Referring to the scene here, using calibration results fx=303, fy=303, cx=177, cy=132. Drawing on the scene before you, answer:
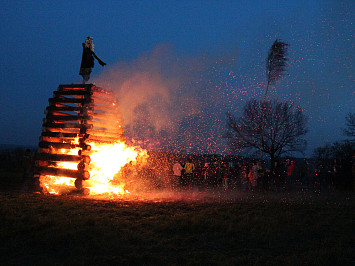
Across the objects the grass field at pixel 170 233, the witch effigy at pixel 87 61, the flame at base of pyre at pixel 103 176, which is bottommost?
the grass field at pixel 170 233

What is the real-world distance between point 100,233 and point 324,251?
15.6 ft

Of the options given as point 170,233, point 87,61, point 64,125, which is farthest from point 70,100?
point 170,233

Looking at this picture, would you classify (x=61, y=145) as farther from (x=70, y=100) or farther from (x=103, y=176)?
(x=103, y=176)

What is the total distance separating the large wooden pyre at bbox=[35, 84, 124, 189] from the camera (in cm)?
1283

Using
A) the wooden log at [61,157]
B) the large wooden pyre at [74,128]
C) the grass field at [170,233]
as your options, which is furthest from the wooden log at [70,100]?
the grass field at [170,233]

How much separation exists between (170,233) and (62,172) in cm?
752

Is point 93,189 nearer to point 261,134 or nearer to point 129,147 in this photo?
point 129,147

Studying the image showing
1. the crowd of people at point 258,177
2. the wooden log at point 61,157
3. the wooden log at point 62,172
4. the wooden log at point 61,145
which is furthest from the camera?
the crowd of people at point 258,177

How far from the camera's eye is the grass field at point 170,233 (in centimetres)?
559

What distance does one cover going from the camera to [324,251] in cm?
593

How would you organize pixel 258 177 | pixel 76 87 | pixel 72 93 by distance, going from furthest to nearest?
pixel 258 177 < pixel 76 87 < pixel 72 93

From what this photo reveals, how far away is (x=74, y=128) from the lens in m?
13.2

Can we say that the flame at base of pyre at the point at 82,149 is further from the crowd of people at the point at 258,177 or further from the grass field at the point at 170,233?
the crowd of people at the point at 258,177

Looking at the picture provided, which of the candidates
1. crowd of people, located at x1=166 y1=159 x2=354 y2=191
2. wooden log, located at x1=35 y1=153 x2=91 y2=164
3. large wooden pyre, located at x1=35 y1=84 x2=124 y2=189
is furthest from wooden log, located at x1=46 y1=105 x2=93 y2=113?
crowd of people, located at x1=166 y1=159 x2=354 y2=191
